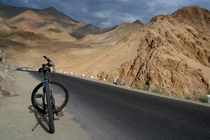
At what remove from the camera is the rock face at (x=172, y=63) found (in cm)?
2134

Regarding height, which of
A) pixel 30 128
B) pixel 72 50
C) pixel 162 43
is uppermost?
pixel 72 50

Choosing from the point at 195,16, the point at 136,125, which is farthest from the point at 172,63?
the point at 195,16

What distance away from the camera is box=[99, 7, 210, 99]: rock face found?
21.3m

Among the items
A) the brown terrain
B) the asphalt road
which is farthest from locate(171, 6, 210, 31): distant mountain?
the asphalt road

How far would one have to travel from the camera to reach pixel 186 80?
2139 cm

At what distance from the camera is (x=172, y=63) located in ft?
78.6

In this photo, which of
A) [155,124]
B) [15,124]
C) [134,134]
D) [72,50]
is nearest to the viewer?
[134,134]

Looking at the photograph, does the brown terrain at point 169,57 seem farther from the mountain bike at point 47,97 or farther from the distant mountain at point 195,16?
the mountain bike at point 47,97

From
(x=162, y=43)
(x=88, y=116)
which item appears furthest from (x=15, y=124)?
(x=162, y=43)

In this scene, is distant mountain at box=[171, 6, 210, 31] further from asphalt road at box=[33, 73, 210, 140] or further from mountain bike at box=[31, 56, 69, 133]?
mountain bike at box=[31, 56, 69, 133]

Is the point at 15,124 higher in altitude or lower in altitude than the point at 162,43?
lower

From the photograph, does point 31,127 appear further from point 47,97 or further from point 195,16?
point 195,16

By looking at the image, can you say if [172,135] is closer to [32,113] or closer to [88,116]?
[88,116]

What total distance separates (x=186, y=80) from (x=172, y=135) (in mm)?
17997
